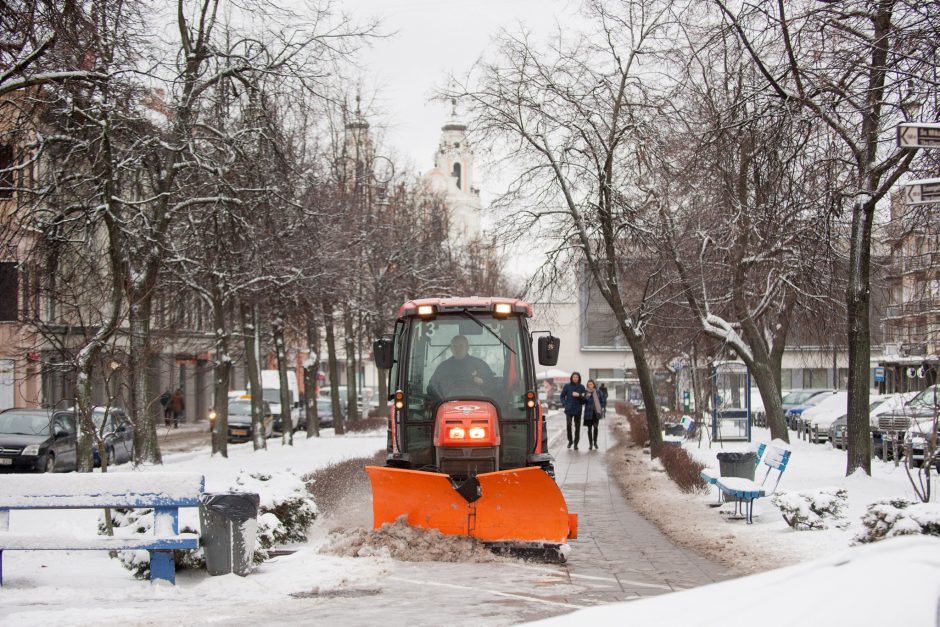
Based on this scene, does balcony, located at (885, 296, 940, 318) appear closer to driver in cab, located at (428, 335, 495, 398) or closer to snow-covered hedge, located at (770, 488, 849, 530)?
snow-covered hedge, located at (770, 488, 849, 530)

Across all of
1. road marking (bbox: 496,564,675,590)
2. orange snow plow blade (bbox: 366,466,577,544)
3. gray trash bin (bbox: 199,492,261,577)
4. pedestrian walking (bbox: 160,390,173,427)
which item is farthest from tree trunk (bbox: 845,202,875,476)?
pedestrian walking (bbox: 160,390,173,427)

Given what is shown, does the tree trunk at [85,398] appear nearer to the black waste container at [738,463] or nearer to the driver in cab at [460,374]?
the driver in cab at [460,374]

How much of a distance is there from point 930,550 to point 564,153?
20176mm

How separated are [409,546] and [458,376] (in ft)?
8.51

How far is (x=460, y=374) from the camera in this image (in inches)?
510

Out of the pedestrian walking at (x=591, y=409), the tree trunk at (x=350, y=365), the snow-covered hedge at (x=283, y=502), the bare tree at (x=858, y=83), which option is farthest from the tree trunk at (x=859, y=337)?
the tree trunk at (x=350, y=365)

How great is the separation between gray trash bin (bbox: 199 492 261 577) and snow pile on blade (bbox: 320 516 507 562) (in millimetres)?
1288

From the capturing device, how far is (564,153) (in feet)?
76.1

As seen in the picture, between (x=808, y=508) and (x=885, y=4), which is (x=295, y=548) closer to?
(x=808, y=508)

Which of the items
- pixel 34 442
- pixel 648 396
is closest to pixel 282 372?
pixel 34 442

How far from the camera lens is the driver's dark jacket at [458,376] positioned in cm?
1286

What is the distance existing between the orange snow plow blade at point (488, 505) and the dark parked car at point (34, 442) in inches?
478

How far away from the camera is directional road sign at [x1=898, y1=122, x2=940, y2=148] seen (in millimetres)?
7836

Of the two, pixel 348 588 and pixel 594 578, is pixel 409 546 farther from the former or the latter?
pixel 594 578
